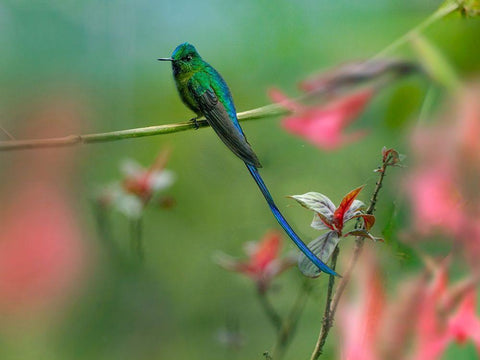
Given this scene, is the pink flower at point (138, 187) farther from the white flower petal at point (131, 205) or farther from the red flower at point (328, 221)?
the red flower at point (328, 221)

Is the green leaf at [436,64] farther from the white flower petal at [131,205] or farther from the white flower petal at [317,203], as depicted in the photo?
the white flower petal at [131,205]

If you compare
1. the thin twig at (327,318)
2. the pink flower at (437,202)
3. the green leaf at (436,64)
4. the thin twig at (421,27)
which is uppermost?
the thin twig at (421,27)

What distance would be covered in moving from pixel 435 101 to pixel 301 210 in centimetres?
10

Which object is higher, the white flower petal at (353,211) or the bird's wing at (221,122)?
the bird's wing at (221,122)

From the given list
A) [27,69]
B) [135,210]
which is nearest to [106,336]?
[135,210]

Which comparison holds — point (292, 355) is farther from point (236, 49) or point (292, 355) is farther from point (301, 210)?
point (236, 49)

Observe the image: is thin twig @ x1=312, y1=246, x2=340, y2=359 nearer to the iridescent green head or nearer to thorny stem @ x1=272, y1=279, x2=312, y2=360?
thorny stem @ x1=272, y1=279, x2=312, y2=360

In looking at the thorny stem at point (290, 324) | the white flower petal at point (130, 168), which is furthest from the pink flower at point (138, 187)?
the thorny stem at point (290, 324)

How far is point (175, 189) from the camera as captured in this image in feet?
1.29

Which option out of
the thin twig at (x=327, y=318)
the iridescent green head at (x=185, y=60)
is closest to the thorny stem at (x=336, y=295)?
the thin twig at (x=327, y=318)

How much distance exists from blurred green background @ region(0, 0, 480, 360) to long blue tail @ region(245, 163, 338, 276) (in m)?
0.03

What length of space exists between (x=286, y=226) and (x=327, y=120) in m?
0.07

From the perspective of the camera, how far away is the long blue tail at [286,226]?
30 centimetres

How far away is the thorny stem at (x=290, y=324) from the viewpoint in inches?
14.1
